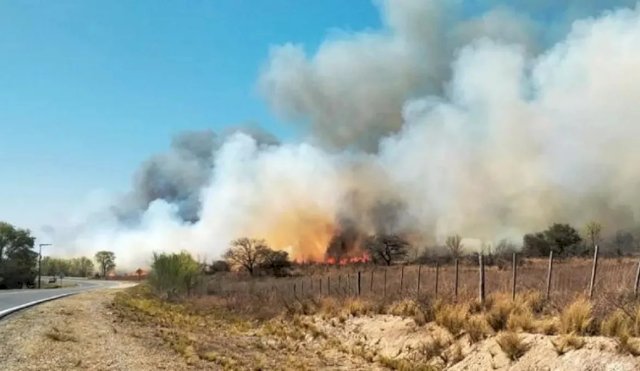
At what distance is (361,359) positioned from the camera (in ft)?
67.3

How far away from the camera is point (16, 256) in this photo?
103562 mm

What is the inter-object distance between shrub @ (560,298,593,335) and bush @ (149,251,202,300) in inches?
2106

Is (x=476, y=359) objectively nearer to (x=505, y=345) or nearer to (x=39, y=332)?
(x=505, y=345)

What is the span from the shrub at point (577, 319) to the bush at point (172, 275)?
53503mm

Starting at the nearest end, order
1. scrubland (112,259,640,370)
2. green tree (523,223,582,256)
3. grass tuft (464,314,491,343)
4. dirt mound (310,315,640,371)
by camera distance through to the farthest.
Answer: dirt mound (310,315,640,371), scrubland (112,259,640,370), grass tuft (464,314,491,343), green tree (523,223,582,256)

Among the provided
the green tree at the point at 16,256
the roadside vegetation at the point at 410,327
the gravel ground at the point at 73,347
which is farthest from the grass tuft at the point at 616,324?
the green tree at the point at 16,256

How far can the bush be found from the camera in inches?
2576

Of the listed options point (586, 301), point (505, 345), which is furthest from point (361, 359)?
point (586, 301)

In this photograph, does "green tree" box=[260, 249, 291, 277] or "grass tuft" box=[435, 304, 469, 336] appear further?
"green tree" box=[260, 249, 291, 277]

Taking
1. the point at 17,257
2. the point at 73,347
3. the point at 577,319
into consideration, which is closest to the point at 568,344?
the point at 577,319

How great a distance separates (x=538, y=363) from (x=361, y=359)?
780cm

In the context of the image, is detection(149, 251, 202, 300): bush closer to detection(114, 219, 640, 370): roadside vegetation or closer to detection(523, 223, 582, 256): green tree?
detection(114, 219, 640, 370): roadside vegetation

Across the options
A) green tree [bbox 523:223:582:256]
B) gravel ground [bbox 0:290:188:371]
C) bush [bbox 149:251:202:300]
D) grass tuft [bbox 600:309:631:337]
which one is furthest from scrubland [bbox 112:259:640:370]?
green tree [bbox 523:223:582:256]

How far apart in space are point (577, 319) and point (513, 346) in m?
1.66
